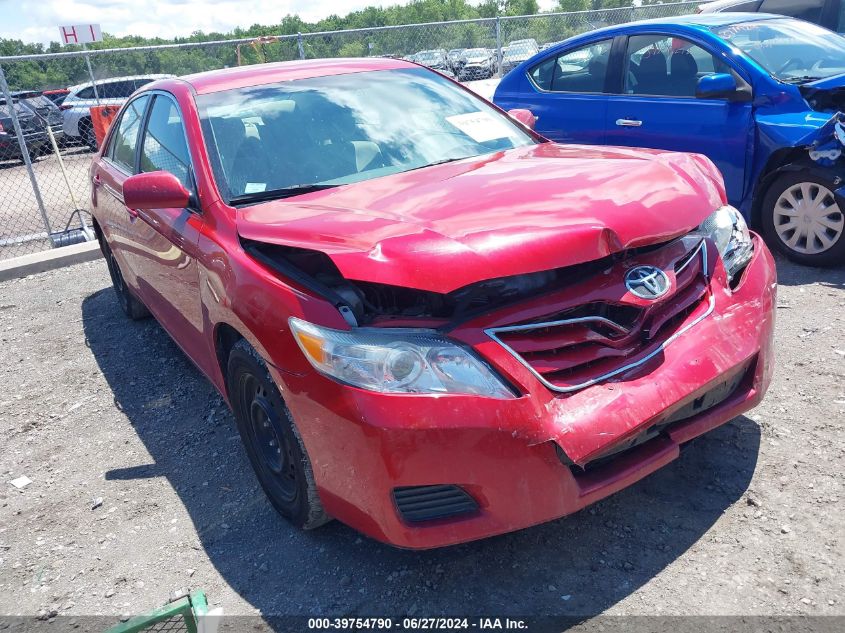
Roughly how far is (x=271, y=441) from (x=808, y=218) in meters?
3.86

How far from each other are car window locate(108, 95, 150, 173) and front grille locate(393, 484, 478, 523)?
298 centimetres

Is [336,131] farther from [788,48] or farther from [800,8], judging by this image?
[800,8]

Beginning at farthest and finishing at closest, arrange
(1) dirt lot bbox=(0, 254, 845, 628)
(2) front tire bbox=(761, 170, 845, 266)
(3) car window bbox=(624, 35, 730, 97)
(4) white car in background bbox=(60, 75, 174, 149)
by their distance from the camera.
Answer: (4) white car in background bbox=(60, 75, 174, 149) < (3) car window bbox=(624, 35, 730, 97) < (2) front tire bbox=(761, 170, 845, 266) < (1) dirt lot bbox=(0, 254, 845, 628)

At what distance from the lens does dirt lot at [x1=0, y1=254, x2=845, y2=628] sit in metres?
2.36

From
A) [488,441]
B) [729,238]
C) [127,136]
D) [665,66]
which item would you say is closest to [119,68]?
[127,136]

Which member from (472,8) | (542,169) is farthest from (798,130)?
(472,8)

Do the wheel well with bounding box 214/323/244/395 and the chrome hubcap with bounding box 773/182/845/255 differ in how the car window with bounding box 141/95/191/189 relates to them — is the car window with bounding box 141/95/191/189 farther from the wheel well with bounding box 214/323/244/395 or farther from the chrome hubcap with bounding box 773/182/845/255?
the chrome hubcap with bounding box 773/182/845/255

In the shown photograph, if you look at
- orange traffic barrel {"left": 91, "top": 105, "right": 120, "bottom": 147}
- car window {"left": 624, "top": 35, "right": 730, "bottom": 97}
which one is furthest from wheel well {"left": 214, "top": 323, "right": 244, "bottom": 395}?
orange traffic barrel {"left": 91, "top": 105, "right": 120, "bottom": 147}

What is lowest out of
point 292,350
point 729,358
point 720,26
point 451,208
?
point 729,358

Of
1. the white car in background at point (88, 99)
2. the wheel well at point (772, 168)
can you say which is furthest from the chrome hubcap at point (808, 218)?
the white car in background at point (88, 99)

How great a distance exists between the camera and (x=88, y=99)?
51.6ft

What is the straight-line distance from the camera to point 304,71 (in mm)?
3773

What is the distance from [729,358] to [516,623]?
3.64 ft

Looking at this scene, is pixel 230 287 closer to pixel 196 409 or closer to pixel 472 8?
pixel 196 409
